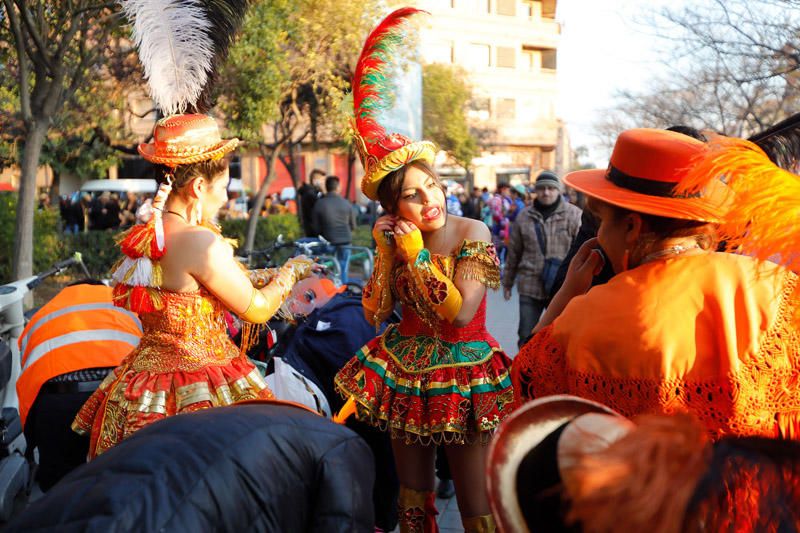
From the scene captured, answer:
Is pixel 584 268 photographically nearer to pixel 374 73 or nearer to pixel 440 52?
pixel 374 73

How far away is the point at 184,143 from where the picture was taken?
273 cm

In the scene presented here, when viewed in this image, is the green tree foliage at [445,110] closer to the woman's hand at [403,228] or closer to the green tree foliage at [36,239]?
the green tree foliage at [36,239]

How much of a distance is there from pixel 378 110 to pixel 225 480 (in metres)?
2.13

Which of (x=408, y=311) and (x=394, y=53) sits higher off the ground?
(x=394, y=53)

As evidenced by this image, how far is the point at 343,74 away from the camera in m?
15.2

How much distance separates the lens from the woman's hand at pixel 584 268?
2305 mm

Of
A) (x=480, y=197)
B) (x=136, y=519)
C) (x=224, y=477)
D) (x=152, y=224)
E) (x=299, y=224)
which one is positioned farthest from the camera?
(x=480, y=197)

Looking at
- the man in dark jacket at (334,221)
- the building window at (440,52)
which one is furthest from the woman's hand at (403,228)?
the building window at (440,52)

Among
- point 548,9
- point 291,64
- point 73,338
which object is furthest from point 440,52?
point 73,338

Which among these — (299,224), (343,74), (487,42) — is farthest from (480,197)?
(487,42)

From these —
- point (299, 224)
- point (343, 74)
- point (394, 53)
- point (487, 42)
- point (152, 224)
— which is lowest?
point (299, 224)

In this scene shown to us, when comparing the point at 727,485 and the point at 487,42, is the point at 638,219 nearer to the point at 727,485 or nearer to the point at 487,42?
the point at 727,485

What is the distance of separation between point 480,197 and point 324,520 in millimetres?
20766

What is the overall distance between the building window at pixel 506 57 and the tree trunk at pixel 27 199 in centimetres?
4526
